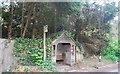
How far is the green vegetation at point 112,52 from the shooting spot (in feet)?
8.80

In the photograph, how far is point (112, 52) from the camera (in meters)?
2.77

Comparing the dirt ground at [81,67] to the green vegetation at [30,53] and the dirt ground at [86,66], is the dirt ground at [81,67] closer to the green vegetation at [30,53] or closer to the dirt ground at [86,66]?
the dirt ground at [86,66]

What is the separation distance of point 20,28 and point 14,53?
1.28ft

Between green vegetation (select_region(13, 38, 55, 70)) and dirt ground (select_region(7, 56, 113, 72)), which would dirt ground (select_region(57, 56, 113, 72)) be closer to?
dirt ground (select_region(7, 56, 113, 72))

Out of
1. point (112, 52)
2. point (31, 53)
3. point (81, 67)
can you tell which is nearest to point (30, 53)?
point (31, 53)

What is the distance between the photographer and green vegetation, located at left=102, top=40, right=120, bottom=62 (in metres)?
2.68

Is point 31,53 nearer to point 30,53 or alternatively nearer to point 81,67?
point 30,53

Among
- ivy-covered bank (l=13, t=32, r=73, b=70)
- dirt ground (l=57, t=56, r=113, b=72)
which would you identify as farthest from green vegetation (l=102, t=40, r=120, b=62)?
ivy-covered bank (l=13, t=32, r=73, b=70)

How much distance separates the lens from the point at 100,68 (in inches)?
114

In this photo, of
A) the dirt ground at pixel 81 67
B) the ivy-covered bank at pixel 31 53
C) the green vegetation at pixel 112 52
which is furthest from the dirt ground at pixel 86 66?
the ivy-covered bank at pixel 31 53

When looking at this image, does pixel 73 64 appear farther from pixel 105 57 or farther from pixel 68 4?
pixel 68 4

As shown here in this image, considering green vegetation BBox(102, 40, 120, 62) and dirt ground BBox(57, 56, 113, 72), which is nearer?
green vegetation BBox(102, 40, 120, 62)

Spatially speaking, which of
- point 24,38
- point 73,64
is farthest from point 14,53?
point 73,64

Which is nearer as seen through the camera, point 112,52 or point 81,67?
point 112,52
